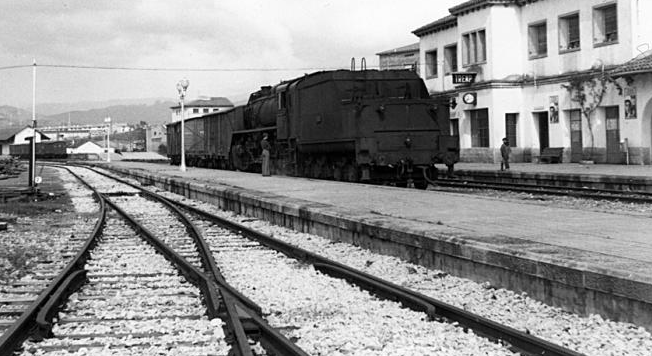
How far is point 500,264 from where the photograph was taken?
6.19 metres

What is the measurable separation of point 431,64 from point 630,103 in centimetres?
1382

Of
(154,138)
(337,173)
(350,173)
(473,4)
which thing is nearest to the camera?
(350,173)

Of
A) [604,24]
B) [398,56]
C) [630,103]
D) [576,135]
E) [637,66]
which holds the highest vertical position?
[398,56]

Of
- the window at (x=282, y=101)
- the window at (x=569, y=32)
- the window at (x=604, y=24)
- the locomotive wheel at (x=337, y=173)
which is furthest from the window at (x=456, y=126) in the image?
the locomotive wheel at (x=337, y=173)

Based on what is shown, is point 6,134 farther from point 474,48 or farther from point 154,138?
point 474,48

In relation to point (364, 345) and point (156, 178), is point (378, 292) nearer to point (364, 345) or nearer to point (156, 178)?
point (364, 345)

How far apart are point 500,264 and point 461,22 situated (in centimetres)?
2906

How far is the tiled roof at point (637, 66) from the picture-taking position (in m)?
23.4

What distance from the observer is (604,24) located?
26766 millimetres

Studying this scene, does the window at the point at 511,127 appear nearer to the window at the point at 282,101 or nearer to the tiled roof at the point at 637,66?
the tiled roof at the point at 637,66

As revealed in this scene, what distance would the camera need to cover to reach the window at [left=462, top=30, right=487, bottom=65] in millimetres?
32281

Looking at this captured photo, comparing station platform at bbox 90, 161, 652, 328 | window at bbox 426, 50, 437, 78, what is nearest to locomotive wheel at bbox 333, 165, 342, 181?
station platform at bbox 90, 161, 652, 328

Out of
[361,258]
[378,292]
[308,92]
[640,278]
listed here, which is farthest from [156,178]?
[640,278]

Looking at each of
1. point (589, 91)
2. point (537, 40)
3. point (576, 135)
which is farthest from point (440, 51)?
point (589, 91)
